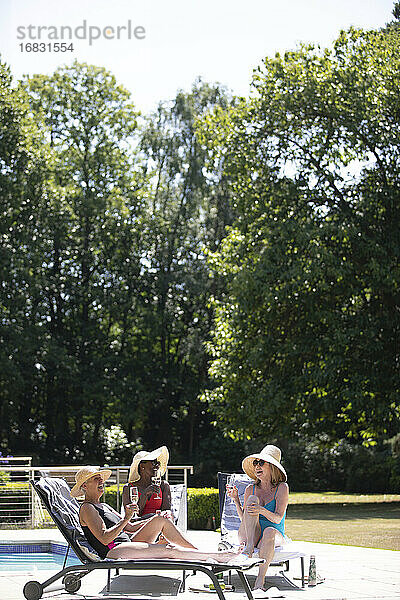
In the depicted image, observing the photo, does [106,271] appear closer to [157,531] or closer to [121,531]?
[157,531]

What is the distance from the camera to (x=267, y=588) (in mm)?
7465

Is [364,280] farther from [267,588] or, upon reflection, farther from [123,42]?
[267,588]

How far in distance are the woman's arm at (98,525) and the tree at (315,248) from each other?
44.6 feet

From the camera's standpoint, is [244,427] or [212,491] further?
[244,427]

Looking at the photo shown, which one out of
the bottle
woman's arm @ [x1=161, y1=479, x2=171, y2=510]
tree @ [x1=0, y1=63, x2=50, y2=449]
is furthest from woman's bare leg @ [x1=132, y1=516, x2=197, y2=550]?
tree @ [x1=0, y1=63, x2=50, y2=449]

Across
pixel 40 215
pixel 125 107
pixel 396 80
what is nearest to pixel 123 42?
pixel 396 80

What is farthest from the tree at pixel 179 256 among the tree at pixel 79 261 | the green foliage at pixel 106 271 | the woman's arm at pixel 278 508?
the woman's arm at pixel 278 508

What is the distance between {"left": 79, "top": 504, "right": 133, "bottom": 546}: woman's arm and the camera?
649 cm

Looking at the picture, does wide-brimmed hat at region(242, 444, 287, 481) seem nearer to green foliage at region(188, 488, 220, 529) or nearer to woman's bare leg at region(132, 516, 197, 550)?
woman's bare leg at region(132, 516, 197, 550)

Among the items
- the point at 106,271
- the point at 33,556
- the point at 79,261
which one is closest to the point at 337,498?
the point at 106,271

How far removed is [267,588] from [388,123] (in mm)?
16499

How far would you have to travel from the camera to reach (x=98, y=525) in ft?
21.6

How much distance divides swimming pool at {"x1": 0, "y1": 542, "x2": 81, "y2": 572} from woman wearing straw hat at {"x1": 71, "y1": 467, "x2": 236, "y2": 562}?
10.9 ft

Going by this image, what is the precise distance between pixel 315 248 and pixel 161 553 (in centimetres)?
1434
